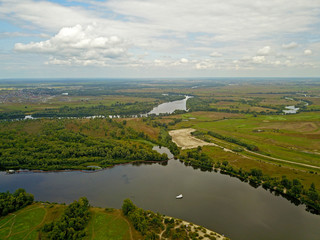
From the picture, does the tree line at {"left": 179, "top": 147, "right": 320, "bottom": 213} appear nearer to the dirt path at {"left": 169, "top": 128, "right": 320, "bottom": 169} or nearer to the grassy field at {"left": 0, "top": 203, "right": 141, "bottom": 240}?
the dirt path at {"left": 169, "top": 128, "right": 320, "bottom": 169}

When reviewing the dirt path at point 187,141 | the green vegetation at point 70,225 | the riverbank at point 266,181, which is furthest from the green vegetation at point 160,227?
the dirt path at point 187,141

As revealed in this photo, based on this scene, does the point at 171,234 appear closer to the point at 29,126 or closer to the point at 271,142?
the point at 271,142

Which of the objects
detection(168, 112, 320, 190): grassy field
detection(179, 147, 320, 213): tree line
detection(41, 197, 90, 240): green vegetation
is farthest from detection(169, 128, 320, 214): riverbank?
detection(41, 197, 90, 240): green vegetation

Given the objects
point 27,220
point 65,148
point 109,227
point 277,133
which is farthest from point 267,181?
point 65,148

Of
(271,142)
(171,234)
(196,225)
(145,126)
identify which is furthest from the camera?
(145,126)

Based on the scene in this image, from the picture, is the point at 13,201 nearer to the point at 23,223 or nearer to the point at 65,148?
the point at 23,223

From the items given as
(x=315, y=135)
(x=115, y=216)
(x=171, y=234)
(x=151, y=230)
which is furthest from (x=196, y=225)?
(x=315, y=135)
